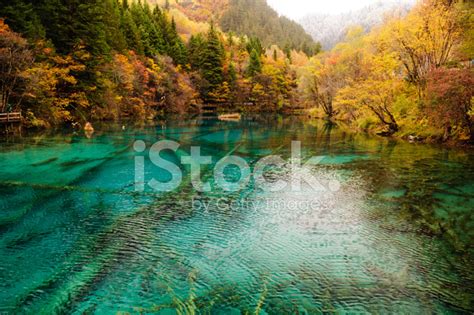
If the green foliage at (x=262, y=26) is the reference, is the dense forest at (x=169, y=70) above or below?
below

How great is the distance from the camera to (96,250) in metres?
8.16

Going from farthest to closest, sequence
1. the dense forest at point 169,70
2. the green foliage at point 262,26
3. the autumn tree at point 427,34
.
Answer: the green foliage at point 262,26, the autumn tree at point 427,34, the dense forest at point 169,70

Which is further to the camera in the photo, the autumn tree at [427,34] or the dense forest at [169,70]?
the autumn tree at [427,34]

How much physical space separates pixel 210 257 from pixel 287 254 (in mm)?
1798

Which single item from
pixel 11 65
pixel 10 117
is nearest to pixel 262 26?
pixel 11 65

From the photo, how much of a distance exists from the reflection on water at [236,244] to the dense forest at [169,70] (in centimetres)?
1102

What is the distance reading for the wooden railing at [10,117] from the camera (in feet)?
81.3

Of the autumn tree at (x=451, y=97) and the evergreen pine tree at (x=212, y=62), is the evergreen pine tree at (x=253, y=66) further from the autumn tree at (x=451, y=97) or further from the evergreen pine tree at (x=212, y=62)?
the autumn tree at (x=451, y=97)

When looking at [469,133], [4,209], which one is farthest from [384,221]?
[469,133]

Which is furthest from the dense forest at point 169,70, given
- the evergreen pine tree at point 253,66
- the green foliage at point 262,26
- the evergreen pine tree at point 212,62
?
the green foliage at point 262,26
